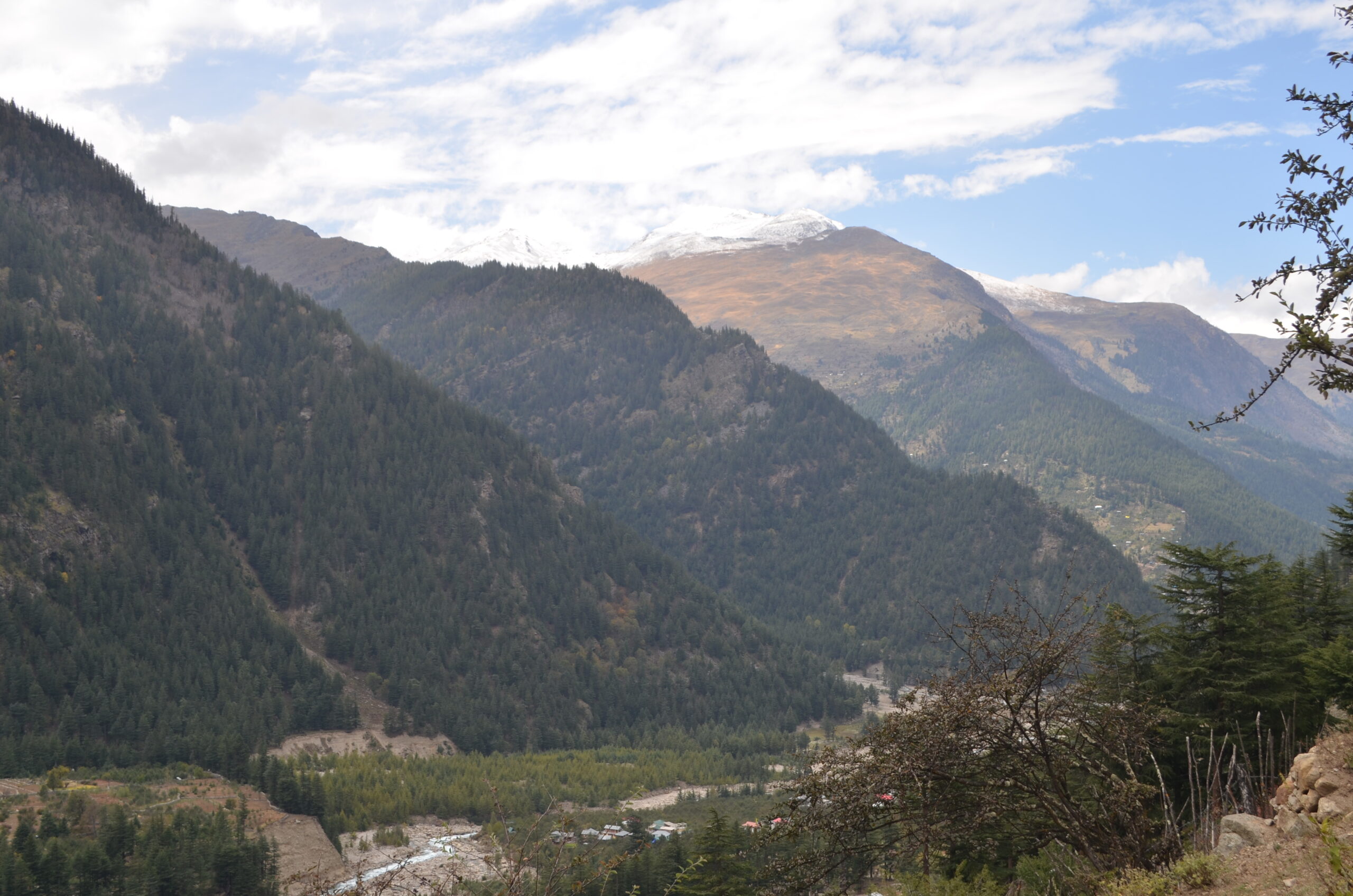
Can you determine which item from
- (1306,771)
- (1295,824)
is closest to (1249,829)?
(1295,824)

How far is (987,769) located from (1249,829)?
651 centimetres

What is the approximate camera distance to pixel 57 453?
199 m

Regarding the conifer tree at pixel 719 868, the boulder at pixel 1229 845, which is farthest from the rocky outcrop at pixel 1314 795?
the conifer tree at pixel 719 868

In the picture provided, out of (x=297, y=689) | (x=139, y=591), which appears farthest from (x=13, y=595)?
(x=297, y=689)

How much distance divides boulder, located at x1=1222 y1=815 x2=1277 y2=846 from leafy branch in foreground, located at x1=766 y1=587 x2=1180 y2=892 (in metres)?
1.42

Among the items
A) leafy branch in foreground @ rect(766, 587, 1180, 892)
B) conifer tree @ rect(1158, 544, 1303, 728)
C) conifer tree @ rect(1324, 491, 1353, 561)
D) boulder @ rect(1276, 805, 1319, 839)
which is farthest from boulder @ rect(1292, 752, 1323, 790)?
conifer tree @ rect(1324, 491, 1353, 561)

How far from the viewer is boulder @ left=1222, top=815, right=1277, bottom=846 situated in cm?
2516

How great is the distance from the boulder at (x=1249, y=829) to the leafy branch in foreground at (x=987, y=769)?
4.66 ft

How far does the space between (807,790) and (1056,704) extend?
234 inches

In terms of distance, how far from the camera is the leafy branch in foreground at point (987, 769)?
24.2 metres

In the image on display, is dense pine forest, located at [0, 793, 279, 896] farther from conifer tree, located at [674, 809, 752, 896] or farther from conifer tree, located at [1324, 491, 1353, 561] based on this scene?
conifer tree, located at [1324, 491, 1353, 561]

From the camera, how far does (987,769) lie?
25.1 metres

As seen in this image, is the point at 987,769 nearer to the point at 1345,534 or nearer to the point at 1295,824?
the point at 1295,824

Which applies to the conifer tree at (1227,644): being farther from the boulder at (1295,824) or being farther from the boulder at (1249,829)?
the boulder at (1295,824)
